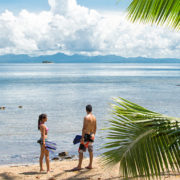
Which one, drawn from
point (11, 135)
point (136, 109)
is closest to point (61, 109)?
point (11, 135)

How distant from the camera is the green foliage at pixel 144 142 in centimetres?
296

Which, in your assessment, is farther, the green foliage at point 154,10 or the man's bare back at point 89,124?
the man's bare back at point 89,124

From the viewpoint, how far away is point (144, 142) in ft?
9.99

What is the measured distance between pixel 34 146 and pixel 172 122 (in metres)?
13.0

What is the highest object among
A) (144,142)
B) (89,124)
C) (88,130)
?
(89,124)

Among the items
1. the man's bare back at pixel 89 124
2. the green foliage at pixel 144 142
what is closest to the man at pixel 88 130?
the man's bare back at pixel 89 124

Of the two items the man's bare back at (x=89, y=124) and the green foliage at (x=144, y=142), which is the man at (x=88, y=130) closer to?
the man's bare back at (x=89, y=124)

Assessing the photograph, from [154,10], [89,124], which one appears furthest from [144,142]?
[89,124]

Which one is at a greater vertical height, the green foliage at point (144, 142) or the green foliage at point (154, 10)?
the green foliage at point (154, 10)

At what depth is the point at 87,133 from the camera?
796 cm

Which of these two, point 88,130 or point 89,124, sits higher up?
point 89,124

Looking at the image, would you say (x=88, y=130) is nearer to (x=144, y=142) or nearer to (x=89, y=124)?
(x=89, y=124)

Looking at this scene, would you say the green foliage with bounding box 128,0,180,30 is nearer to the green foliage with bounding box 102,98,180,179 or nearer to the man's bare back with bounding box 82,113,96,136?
the green foliage with bounding box 102,98,180,179

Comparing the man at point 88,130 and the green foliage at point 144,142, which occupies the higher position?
the man at point 88,130
